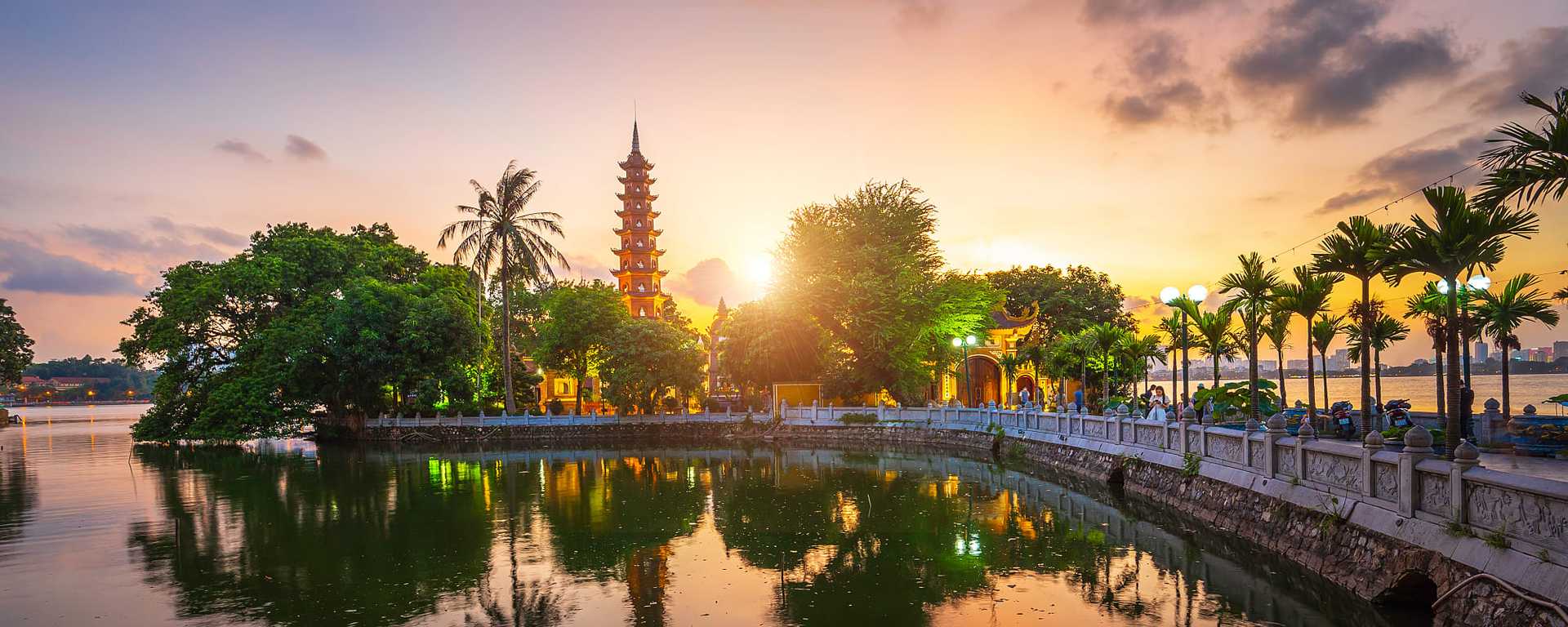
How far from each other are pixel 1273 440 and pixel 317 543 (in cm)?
1709

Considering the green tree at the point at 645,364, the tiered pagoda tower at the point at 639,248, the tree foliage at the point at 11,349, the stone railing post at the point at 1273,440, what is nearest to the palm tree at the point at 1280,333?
the stone railing post at the point at 1273,440

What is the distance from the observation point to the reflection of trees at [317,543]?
37.9 feet

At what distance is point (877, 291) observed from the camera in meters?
40.4

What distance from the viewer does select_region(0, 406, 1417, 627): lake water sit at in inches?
424

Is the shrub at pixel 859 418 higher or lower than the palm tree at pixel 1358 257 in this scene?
lower

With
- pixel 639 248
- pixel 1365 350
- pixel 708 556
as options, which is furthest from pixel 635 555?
pixel 639 248

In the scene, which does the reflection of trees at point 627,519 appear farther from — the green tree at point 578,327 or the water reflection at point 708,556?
the green tree at point 578,327

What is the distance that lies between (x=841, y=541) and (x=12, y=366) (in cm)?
6475

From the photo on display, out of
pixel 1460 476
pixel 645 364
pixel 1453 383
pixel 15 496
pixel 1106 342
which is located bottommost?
pixel 15 496

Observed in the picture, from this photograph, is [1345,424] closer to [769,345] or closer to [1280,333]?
[1280,333]

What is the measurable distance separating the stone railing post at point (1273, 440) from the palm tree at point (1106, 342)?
15129 millimetres

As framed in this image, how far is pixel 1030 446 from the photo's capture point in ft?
90.7

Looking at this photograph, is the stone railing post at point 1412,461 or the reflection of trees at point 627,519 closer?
the stone railing post at point 1412,461

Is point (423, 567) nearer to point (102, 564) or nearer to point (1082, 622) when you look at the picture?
point (102, 564)
